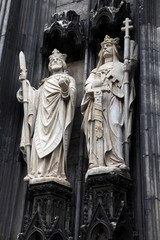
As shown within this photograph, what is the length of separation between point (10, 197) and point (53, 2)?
4.48 m

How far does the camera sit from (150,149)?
237 inches

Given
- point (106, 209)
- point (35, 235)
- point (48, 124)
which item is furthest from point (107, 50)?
point (35, 235)

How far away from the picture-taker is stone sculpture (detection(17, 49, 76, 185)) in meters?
6.48

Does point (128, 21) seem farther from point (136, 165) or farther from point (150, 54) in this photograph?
point (136, 165)

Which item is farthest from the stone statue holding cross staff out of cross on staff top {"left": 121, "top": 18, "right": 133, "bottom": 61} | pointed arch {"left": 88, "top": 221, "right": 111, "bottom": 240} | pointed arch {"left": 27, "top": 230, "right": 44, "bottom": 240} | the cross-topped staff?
pointed arch {"left": 27, "top": 230, "right": 44, "bottom": 240}

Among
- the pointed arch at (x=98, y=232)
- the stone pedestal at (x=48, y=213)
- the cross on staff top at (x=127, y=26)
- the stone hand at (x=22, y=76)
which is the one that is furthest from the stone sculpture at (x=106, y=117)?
the stone hand at (x=22, y=76)

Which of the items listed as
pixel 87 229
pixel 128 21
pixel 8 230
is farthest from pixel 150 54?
pixel 8 230

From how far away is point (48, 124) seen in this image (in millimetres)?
6777

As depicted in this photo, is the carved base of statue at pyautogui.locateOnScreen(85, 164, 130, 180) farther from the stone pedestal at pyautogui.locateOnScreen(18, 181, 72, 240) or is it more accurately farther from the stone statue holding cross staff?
the stone pedestal at pyautogui.locateOnScreen(18, 181, 72, 240)

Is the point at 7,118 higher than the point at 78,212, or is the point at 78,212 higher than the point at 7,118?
the point at 7,118

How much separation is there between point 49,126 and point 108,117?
1029 mm

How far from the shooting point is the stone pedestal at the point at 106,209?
5573mm

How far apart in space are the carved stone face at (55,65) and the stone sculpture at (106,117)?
77 cm

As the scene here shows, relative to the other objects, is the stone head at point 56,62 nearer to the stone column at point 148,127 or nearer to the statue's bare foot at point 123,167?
the stone column at point 148,127
